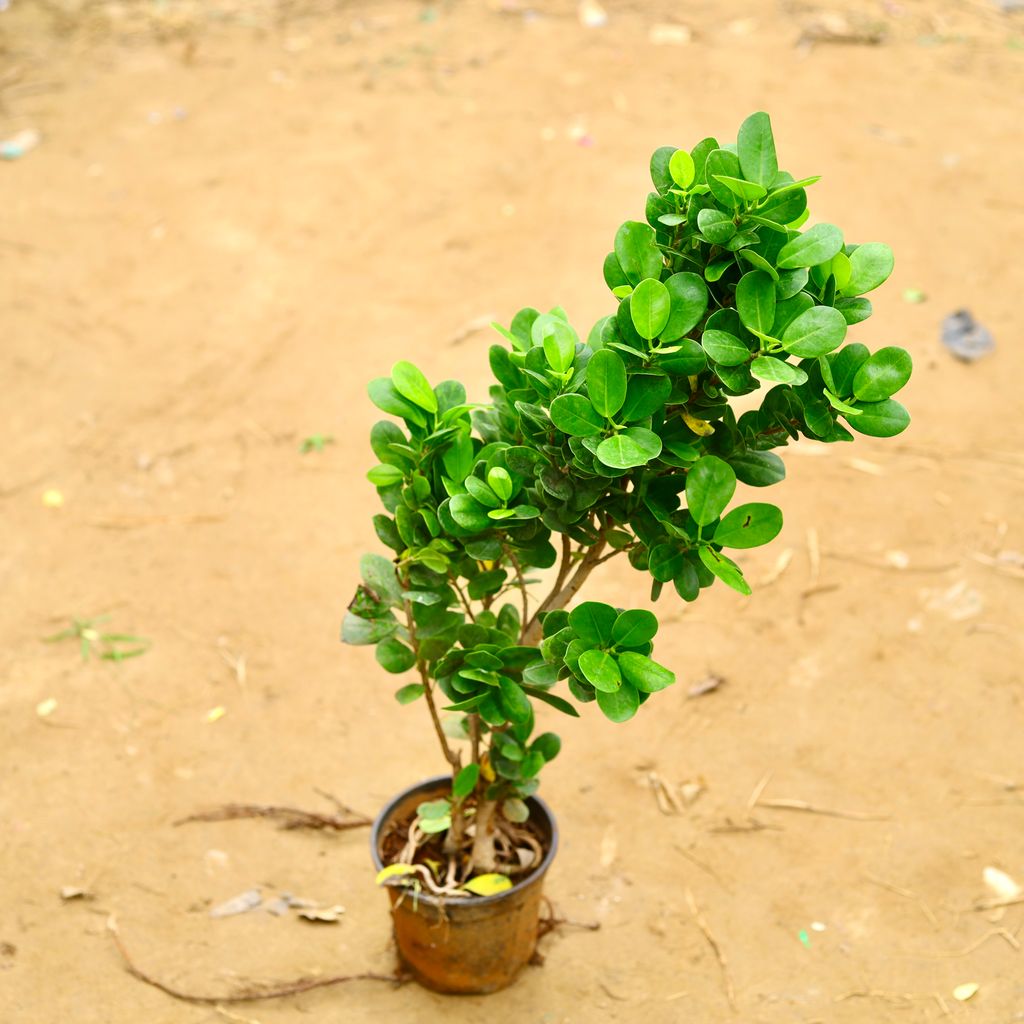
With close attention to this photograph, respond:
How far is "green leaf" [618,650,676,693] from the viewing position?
1.64 metres

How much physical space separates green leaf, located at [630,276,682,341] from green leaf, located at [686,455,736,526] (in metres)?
0.21

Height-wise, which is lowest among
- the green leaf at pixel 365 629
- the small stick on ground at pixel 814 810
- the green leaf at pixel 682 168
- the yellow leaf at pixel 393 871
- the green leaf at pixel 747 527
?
the small stick on ground at pixel 814 810

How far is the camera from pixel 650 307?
1515mm

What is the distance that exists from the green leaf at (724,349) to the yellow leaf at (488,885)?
1.19m

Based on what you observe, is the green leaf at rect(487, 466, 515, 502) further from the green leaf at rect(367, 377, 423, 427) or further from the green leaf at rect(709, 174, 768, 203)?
the green leaf at rect(709, 174, 768, 203)

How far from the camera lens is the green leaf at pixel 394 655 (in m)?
1.96

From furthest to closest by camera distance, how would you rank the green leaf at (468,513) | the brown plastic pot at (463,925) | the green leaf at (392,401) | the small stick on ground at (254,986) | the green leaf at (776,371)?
1. the small stick on ground at (254,986)
2. the brown plastic pot at (463,925)
3. the green leaf at (392,401)
4. the green leaf at (468,513)
5. the green leaf at (776,371)

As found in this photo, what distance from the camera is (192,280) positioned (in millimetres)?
4809

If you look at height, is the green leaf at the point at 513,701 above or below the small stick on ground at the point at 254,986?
above

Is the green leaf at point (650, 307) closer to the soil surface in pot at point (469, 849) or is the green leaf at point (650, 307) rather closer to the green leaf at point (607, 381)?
the green leaf at point (607, 381)

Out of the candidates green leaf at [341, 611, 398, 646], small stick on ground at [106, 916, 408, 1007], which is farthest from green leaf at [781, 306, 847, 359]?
small stick on ground at [106, 916, 408, 1007]

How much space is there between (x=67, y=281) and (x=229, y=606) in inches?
85.8

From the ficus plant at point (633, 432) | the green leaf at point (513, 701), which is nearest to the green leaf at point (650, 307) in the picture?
the ficus plant at point (633, 432)

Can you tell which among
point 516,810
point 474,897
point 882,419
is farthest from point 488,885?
point 882,419
